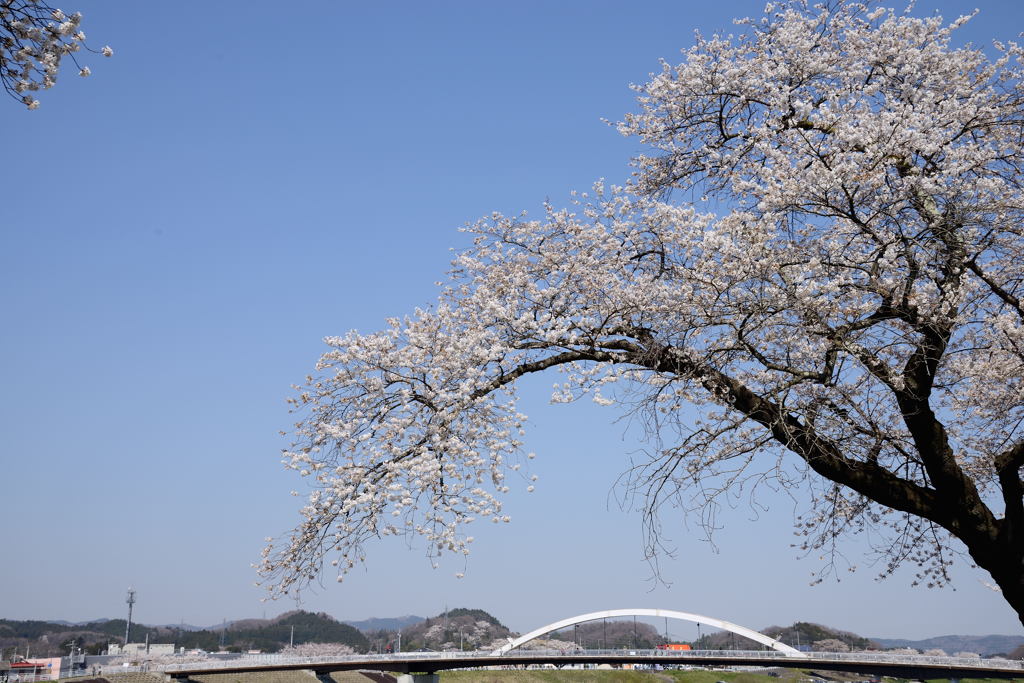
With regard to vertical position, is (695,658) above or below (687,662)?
above

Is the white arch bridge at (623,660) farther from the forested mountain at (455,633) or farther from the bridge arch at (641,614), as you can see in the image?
the forested mountain at (455,633)

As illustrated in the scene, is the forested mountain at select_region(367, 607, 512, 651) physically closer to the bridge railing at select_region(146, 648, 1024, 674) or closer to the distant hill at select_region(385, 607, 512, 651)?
the distant hill at select_region(385, 607, 512, 651)

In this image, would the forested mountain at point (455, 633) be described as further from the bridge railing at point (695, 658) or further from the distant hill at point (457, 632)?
the bridge railing at point (695, 658)

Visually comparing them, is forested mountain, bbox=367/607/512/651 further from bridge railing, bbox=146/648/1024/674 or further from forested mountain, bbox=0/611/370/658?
bridge railing, bbox=146/648/1024/674

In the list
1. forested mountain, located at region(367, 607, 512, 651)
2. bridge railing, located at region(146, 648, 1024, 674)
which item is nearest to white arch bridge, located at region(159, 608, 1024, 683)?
bridge railing, located at region(146, 648, 1024, 674)

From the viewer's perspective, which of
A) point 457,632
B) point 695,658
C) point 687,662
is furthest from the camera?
point 457,632

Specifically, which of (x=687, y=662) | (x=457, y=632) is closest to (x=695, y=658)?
(x=687, y=662)

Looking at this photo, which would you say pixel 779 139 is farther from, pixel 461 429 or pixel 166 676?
pixel 166 676

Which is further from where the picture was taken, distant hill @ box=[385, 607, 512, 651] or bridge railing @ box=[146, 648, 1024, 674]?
distant hill @ box=[385, 607, 512, 651]

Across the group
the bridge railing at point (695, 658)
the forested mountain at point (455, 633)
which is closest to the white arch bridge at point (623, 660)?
the bridge railing at point (695, 658)

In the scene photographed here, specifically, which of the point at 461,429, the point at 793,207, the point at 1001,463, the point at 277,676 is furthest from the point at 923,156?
the point at 277,676

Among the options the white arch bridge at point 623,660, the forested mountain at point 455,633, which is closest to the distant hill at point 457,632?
the forested mountain at point 455,633

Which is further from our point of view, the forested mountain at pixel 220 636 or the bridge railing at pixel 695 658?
the forested mountain at pixel 220 636

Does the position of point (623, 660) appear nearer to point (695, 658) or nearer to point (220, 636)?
point (695, 658)
